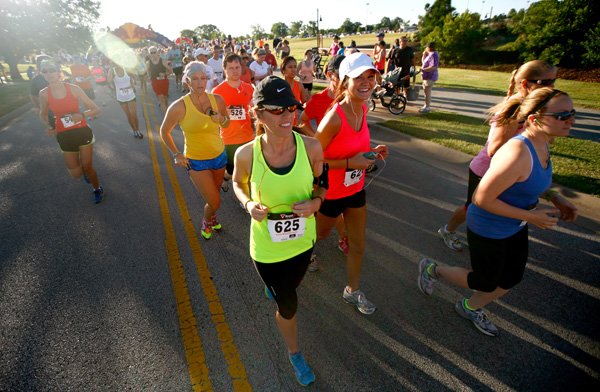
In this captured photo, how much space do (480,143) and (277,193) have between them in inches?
273

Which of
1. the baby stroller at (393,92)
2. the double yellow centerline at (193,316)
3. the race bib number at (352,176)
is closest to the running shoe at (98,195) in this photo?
the double yellow centerline at (193,316)

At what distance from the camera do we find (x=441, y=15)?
28375 mm

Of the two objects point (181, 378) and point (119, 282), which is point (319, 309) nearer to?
point (181, 378)

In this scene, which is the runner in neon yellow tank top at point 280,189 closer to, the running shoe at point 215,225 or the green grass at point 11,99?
the running shoe at point 215,225

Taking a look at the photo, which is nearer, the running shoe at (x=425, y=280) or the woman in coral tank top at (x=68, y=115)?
the running shoe at (x=425, y=280)

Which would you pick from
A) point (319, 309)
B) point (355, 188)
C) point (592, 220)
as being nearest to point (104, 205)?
point (319, 309)

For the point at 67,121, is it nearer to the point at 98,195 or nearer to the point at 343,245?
the point at 98,195

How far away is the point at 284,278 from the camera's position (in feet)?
6.96

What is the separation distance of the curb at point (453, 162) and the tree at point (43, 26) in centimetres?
3450

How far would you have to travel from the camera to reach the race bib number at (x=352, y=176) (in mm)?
2623

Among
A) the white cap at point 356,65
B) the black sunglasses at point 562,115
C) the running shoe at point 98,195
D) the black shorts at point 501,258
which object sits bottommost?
the running shoe at point 98,195

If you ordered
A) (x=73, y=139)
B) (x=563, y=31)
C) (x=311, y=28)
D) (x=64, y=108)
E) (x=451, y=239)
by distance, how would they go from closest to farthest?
(x=451, y=239) → (x=64, y=108) → (x=73, y=139) → (x=563, y=31) → (x=311, y=28)

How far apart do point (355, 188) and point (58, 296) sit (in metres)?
3.47

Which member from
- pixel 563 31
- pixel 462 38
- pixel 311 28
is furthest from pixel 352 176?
pixel 311 28
